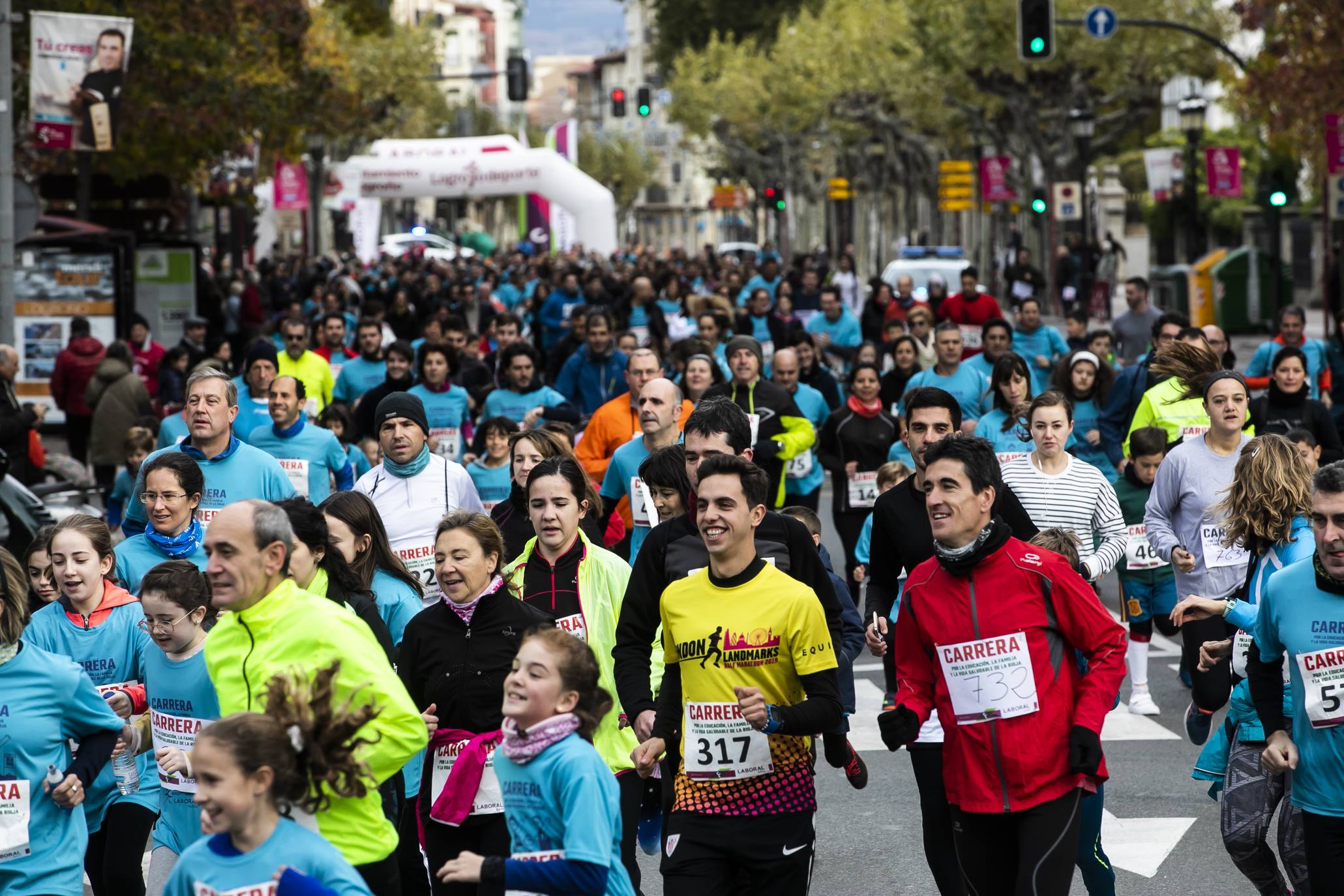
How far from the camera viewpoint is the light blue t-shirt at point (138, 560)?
291 inches

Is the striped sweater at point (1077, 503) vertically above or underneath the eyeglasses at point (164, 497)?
underneath

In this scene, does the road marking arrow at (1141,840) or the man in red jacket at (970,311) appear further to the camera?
the man in red jacket at (970,311)

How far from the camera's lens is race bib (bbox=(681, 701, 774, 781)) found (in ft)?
18.6

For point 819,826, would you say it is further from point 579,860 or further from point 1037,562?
point 579,860

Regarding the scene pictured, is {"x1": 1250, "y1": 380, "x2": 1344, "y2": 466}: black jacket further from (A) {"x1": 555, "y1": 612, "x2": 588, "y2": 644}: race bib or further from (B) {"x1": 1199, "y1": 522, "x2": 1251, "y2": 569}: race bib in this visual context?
(A) {"x1": 555, "y1": 612, "x2": 588, "y2": 644}: race bib

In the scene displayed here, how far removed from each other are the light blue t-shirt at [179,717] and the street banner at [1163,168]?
42904mm

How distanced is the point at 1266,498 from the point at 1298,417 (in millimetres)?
4688

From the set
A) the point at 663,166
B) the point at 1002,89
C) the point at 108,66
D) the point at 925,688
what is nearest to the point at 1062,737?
the point at 925,688

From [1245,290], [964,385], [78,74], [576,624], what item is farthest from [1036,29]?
[576,624]

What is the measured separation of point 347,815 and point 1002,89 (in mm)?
43834

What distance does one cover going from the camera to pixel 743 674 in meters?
5.66

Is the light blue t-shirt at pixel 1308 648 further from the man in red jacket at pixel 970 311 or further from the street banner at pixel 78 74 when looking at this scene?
the street banner at pixel 78 74

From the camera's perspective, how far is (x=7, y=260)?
54.5 feet

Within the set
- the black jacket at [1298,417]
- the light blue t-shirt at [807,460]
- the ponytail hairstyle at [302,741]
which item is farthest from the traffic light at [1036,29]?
the ponytail hairstyle at [302,741]
